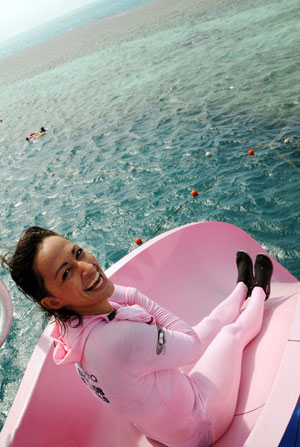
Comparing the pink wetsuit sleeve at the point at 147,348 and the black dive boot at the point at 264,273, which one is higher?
the pink wetsuit sleeve at the point at 147,348

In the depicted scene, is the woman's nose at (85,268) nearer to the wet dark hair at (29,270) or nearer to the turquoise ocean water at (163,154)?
the wet dark hair at (29,270)

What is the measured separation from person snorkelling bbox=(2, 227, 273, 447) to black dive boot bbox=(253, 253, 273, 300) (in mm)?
667

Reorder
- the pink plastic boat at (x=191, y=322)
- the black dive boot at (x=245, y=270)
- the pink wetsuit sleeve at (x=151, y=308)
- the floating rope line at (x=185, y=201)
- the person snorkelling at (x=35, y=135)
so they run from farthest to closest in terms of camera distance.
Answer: the person snorkelling at (x=35, y=135) → the floating rope line at (x=185, y=201) → the black dive boot at (x=245, y=270) → the pink wetsuit sleeve at (x=151, y=308) → the pink plastic boat at (x=191, y=322)

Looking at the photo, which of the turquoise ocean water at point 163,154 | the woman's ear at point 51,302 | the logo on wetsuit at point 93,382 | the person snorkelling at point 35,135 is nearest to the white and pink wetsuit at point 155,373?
the logo on wetsuit at point 93,382

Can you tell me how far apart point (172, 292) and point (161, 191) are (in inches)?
122

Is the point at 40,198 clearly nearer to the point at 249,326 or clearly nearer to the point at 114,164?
the point at 114,164

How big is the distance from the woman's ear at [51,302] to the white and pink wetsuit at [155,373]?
0.34ft

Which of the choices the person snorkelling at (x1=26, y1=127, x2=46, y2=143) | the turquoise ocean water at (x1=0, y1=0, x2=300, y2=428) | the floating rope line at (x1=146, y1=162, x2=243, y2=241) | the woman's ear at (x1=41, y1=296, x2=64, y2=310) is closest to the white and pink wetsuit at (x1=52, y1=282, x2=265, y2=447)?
the woman's ear at (x1=41, y1=296, x2=64, y2=310)

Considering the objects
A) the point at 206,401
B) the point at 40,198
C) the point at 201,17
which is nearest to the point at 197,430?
the point at 206,401

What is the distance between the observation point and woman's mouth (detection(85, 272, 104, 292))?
62.1 inches

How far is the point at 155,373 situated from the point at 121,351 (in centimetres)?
23

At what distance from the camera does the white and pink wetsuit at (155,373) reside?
1.49 metres

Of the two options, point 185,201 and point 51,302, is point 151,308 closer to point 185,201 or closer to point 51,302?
point 51,302

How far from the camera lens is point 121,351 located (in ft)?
4.83
